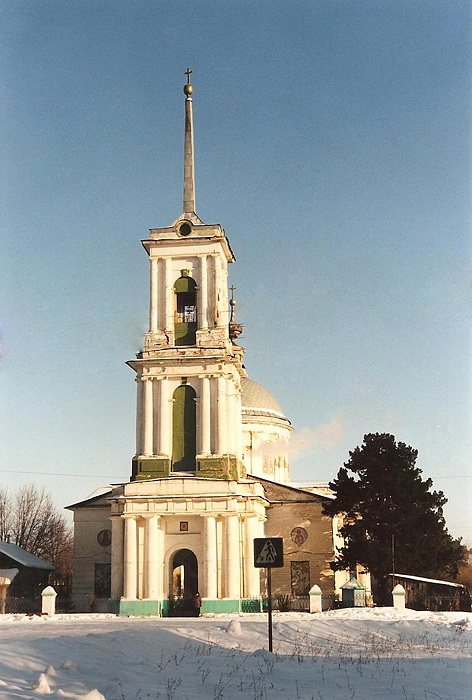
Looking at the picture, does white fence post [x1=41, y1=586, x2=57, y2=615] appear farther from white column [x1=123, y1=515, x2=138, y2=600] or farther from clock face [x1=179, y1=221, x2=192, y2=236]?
clock face [x1=179, y1=221, x2=192, y2=236]

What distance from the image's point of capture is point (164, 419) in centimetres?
4153

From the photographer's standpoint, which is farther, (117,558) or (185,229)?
(185,229)

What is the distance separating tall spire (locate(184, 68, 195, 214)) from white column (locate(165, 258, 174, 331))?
3.23 metres

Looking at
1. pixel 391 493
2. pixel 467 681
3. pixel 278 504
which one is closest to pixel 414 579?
pixel 391 493

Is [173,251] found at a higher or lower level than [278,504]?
higher

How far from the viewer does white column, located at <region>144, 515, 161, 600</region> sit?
38.7 meters

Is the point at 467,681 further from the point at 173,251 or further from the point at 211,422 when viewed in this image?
the point at 173,251

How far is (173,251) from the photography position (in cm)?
4381

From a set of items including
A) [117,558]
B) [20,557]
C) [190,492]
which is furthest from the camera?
[20,557]

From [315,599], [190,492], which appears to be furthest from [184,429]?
[315,599]

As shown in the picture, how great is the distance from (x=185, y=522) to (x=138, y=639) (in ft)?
73.0

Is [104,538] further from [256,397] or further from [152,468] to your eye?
[256,397]

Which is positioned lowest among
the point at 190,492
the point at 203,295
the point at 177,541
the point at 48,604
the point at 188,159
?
the point at 48,604

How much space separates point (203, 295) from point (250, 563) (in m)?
12.8
